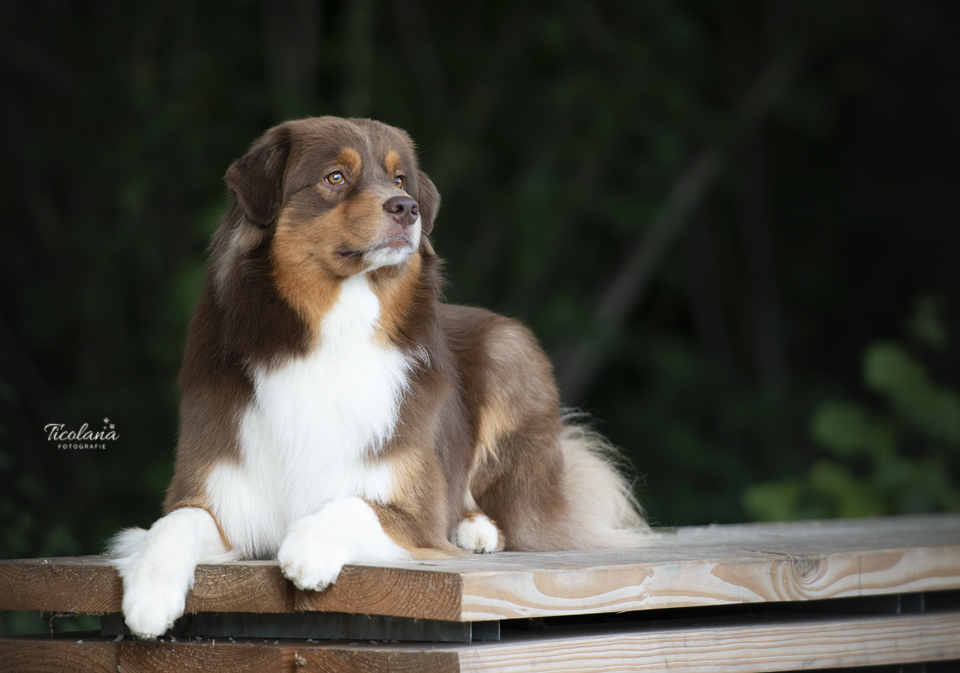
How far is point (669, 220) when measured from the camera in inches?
314

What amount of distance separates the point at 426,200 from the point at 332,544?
129 cm

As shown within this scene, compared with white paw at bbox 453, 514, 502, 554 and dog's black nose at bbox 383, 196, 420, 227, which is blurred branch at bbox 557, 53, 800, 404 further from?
dog's black nose at bbox 383, 196, 420, 227

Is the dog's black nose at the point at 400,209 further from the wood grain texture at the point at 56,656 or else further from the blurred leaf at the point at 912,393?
the blurred leaf at the point at 912,393

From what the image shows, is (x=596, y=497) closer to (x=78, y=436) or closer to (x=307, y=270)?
(x=307, y=270)

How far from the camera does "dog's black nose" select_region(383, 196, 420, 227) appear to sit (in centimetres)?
286

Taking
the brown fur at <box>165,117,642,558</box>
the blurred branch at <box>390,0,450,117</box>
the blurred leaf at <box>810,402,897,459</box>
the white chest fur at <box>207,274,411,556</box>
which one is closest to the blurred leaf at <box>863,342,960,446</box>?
the blurred leaf at <box>810,402,897,459</box>

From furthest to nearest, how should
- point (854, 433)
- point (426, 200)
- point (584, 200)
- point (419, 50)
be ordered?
point (419, 50) < point (584, 200) < point (854, 433) < point (426, 200)

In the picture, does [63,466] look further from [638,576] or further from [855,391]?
[855,391]

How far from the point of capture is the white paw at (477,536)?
315 cm

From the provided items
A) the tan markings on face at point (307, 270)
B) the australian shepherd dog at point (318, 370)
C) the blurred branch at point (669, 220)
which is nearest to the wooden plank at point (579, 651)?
the australian shepherd dog at point (318, 370)

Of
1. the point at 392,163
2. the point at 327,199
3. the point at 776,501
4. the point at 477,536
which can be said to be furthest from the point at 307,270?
the point at 776,501

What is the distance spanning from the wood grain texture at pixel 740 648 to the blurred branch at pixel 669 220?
4574mm

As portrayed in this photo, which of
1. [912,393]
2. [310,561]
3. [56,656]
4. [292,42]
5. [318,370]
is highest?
[292,42]

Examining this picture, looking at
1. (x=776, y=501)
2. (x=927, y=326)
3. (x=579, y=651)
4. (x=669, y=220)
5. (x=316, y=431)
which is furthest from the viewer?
(x=669, y=220)
